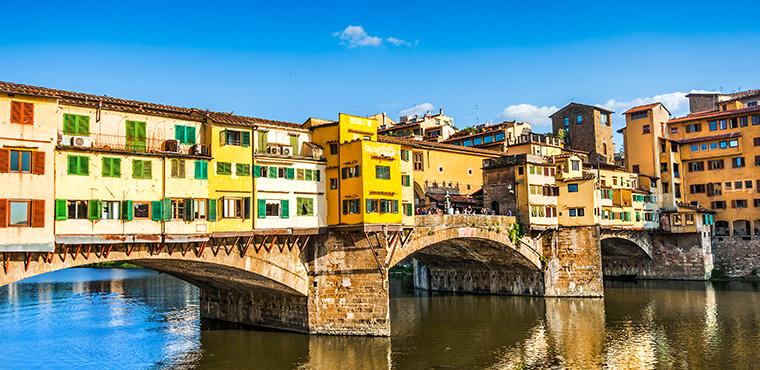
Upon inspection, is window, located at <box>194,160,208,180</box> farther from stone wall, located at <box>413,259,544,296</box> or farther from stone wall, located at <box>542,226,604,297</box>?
stone wall, located at <box>413,259,544,296</box>

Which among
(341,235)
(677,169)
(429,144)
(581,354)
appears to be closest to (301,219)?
(341,235)

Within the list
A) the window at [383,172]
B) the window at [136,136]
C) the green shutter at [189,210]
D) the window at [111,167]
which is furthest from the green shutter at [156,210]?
the window at [383,172]

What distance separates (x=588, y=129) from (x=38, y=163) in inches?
3243

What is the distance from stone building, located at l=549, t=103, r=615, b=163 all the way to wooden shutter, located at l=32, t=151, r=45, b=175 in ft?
259

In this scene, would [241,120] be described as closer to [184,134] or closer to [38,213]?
[184,134]

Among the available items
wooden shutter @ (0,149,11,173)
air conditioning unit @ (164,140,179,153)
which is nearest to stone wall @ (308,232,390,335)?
air conditioning unit @ (164,140,179,153)

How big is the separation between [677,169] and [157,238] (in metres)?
76.1

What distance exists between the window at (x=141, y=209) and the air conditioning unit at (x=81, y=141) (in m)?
4.07

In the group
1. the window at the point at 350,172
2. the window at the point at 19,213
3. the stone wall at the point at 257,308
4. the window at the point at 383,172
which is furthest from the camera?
the stone wall at the point at 257,308

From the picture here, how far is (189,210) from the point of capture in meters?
36.2

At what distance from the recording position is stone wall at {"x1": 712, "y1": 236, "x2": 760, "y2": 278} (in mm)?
78500

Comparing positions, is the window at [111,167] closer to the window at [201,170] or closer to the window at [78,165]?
the window at [78,165]

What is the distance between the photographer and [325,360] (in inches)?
1460

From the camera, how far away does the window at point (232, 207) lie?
→ 38094 mm
